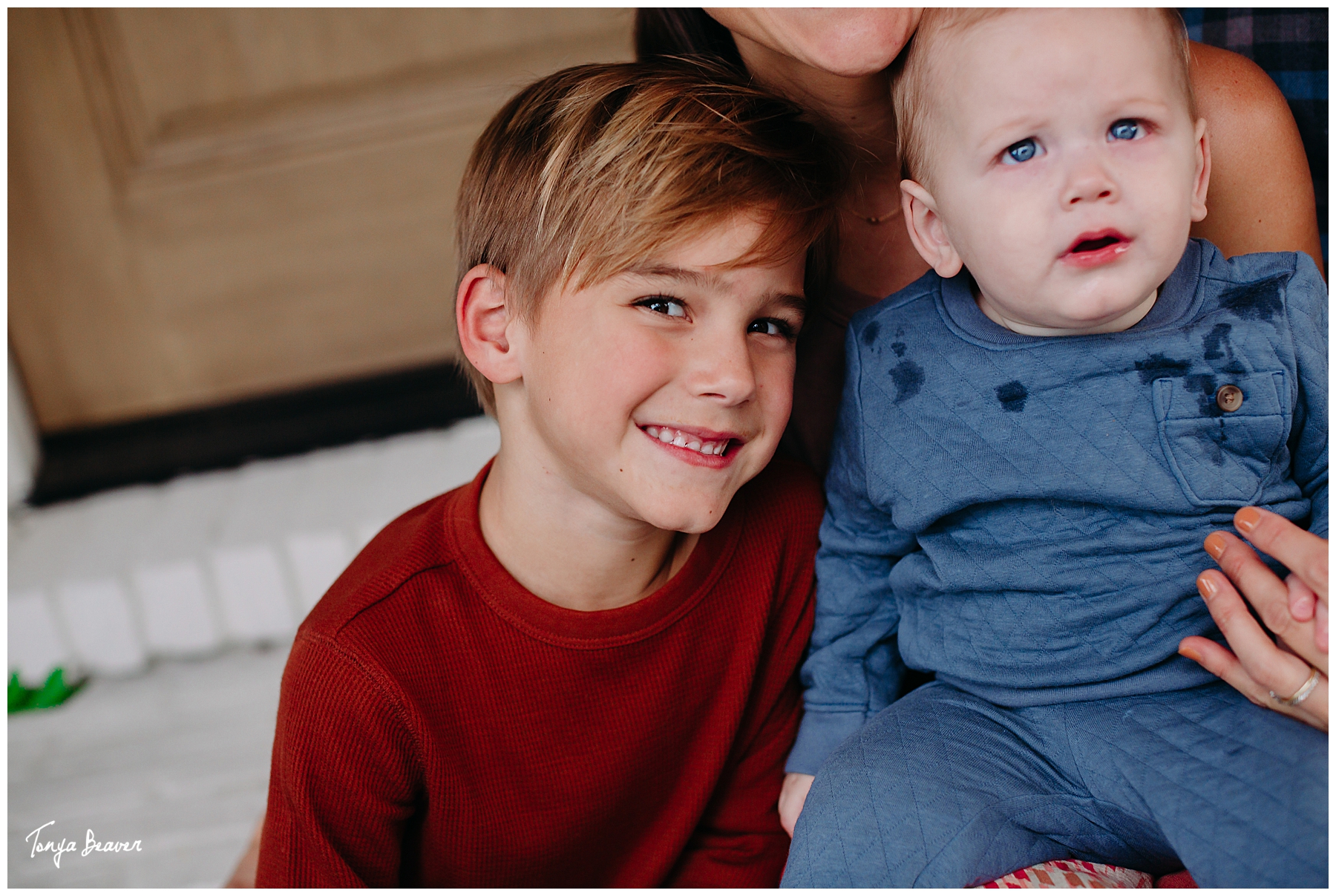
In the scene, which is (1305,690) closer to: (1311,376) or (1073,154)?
(1311,376)

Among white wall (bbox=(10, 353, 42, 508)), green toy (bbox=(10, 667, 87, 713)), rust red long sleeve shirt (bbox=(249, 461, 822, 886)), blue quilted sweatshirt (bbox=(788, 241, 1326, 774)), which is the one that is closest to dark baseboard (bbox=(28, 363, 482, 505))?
white wall (bbox=(10, 353, 42, 508))

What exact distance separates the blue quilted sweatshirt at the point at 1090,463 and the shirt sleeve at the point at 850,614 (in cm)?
4

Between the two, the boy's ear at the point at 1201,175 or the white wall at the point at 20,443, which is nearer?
the boy's ear at the point at 1201,175

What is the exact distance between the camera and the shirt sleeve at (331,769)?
3.10 feet

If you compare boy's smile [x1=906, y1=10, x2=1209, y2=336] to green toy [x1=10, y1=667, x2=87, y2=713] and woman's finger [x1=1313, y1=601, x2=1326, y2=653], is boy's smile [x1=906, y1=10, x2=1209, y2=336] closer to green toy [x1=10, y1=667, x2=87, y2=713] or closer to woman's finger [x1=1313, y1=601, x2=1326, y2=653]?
woman's finger [x1=1313, y1=601, x2=1326, y2=653]

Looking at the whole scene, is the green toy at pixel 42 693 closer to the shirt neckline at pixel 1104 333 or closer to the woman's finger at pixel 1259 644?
the shirt neckline at pixel 1104 333

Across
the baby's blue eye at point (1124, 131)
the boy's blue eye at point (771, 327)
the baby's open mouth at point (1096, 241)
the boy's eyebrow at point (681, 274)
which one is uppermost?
the baby's blue eye at point (1124, 131)

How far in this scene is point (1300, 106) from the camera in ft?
3.69

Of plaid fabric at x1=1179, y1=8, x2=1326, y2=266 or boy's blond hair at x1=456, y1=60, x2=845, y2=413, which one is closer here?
boy's blond hair at x1=456, y1=60, x2=845, y2=413

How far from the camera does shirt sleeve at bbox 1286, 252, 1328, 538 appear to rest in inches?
34.7
